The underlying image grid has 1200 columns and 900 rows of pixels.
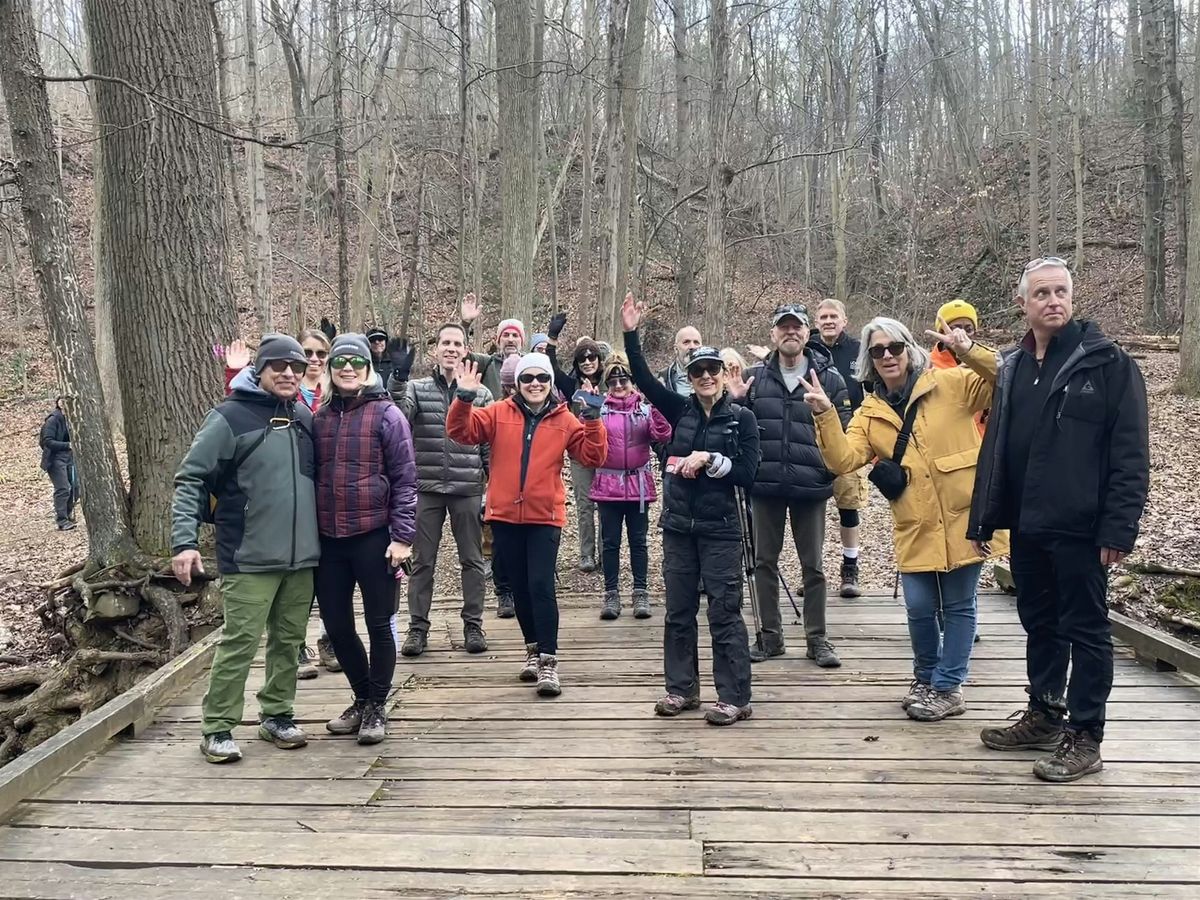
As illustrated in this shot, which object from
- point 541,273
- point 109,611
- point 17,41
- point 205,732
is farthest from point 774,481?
point 541,273

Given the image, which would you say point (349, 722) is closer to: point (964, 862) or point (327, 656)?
point (327, 656)

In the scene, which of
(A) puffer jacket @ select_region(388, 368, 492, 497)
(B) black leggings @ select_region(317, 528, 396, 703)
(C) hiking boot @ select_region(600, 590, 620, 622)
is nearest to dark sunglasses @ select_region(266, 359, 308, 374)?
(B) black leggings @ select_region(317, 528, 396, 703)

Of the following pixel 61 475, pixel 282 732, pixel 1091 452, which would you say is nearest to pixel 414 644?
pixel 282 732

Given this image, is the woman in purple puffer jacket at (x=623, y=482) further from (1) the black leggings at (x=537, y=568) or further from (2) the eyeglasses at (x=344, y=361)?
(2) the eyeglasses at (x=344, y=361)

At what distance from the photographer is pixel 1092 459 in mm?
3770

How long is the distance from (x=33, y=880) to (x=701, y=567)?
3.20 m

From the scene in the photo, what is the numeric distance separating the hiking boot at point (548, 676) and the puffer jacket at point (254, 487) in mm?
1547

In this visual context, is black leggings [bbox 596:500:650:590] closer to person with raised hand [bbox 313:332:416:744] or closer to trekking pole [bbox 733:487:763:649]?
trekking pole [bbox 733:487:763:649]

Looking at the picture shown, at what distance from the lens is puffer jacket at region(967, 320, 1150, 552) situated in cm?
365

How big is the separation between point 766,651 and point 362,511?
2.81 metres

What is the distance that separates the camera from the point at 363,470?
14.7ft

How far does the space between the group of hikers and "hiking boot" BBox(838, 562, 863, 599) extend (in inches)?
62.3

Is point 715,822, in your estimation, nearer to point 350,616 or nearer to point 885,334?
point 350,616

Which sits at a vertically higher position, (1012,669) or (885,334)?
(885,334)
